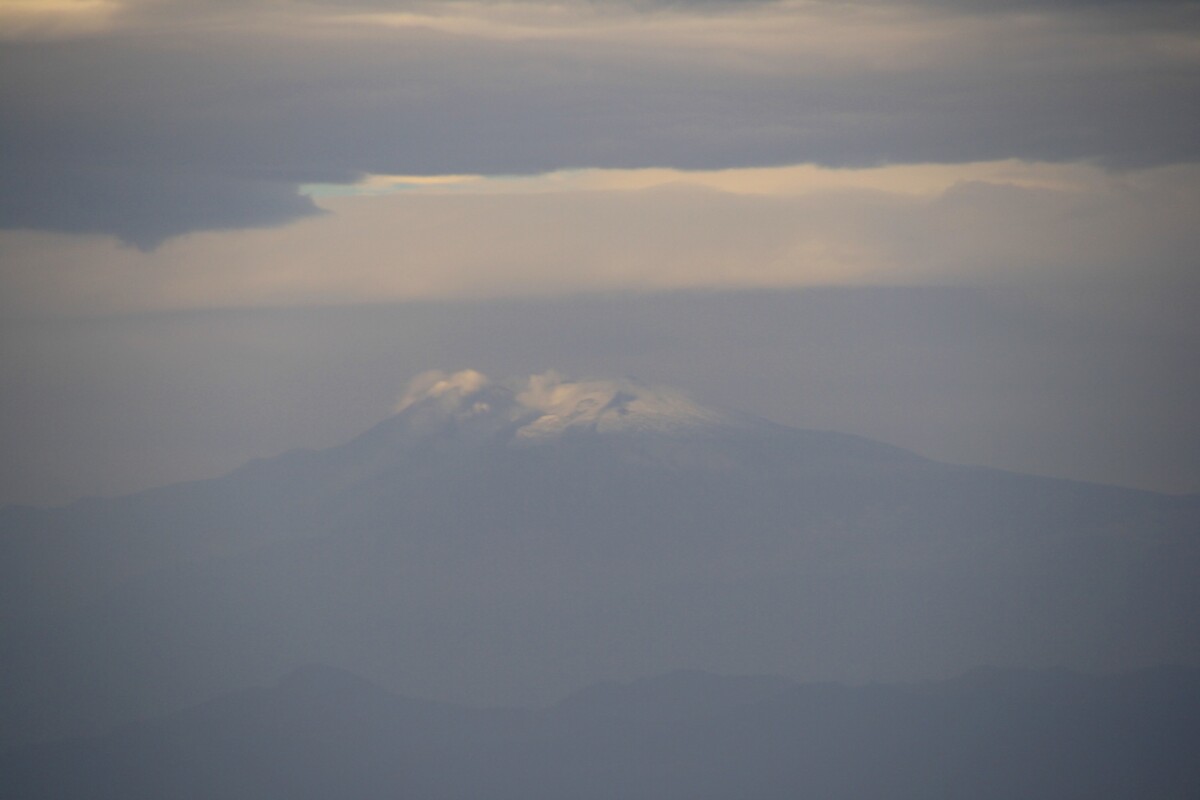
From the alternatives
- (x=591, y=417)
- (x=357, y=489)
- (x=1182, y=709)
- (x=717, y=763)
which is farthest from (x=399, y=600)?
(x=1182, y=709)

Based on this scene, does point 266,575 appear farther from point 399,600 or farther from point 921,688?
point 921,688

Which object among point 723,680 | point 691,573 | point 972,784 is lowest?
point 972,784

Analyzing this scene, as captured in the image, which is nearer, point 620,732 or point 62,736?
point 62,736

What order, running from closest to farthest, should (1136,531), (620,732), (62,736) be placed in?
Result: (62,736)
(620,732)
(1136,531)
